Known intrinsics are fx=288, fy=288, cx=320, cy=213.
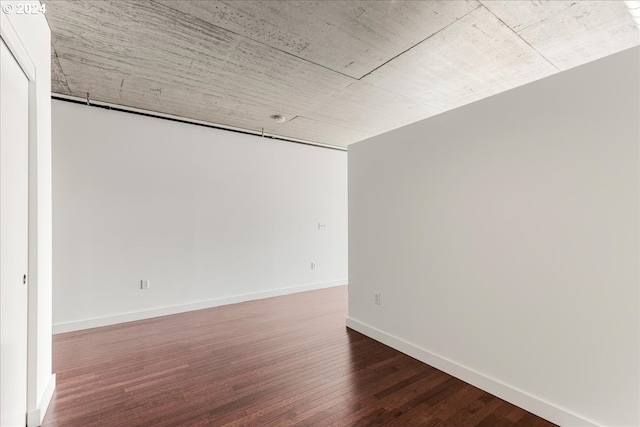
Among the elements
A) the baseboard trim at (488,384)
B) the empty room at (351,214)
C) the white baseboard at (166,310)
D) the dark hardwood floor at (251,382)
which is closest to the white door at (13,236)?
the empty room at (351,214)

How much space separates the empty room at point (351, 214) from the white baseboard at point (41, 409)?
0.06ft

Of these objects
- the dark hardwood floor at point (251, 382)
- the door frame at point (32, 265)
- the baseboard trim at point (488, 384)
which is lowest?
the dark hardwood floor at point (251, 382)

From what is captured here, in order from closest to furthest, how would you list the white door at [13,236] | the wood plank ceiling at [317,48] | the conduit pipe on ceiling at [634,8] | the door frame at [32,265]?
1. the white door at [13,236]
2. the door frame at [32,265]
3. the conduit pipe on ceiling at [634,8]
4. the wood plank ceiling at [317,48]

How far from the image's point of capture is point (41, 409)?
191 centimetres

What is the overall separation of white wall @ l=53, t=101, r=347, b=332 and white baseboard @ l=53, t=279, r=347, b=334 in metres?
0.01

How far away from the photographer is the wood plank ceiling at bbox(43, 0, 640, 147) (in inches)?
80.6

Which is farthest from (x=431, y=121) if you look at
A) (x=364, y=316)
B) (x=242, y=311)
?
(x=242, y=311)

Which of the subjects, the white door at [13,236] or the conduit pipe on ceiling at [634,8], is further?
the conduit pipe on ceiling at [634,8]

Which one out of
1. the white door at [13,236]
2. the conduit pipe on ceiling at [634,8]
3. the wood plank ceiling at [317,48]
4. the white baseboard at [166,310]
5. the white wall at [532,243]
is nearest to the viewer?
the white door at [13,236]

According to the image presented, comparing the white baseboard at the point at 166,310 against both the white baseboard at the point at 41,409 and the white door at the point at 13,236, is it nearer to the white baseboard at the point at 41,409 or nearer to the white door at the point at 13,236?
the white baseboard at the point at 41,409

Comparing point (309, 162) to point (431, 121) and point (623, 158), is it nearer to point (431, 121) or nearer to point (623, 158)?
point (431, 121)

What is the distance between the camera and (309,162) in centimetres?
549

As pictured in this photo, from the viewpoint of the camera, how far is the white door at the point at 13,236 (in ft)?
4.91

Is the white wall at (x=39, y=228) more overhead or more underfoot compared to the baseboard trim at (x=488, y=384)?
more overhead
